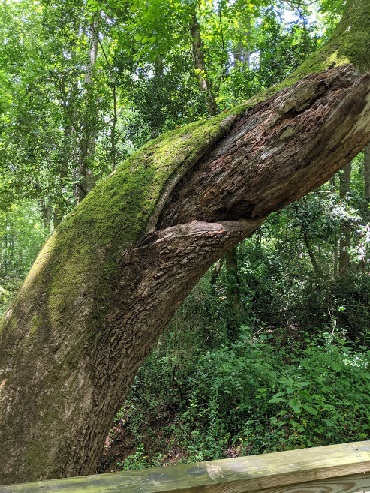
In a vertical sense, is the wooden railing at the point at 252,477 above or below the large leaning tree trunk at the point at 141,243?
below

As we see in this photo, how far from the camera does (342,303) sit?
733cm

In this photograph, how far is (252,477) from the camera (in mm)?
1278

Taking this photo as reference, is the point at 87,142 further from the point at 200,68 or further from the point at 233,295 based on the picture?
the point at 233,295

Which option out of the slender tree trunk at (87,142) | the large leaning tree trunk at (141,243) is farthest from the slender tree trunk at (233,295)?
the large leaning tree trunk at (141,243)

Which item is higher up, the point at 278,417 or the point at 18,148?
the point at 18,148

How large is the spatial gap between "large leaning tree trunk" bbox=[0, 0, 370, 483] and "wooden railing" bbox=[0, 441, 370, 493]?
2.40ft

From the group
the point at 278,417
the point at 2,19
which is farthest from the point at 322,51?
the point at 2,19

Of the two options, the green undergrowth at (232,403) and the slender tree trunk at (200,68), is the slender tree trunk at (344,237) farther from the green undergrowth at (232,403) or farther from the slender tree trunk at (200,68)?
the slender tree trunk at (200,68)

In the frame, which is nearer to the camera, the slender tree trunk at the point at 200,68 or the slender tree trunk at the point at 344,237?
the slender tree trunk at the point at 200,68

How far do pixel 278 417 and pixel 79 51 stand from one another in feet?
26.1

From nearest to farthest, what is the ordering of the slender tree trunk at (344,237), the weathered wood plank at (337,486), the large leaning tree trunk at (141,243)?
the weathered wood plank at (337,486) → the large leaning tree trunk at (141,243) → the slender tree trunk at (344,237)

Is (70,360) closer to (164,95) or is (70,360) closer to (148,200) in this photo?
(148,200)

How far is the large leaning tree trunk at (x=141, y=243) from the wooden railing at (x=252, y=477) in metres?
0.73

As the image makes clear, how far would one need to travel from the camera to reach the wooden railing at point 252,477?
120 cm
